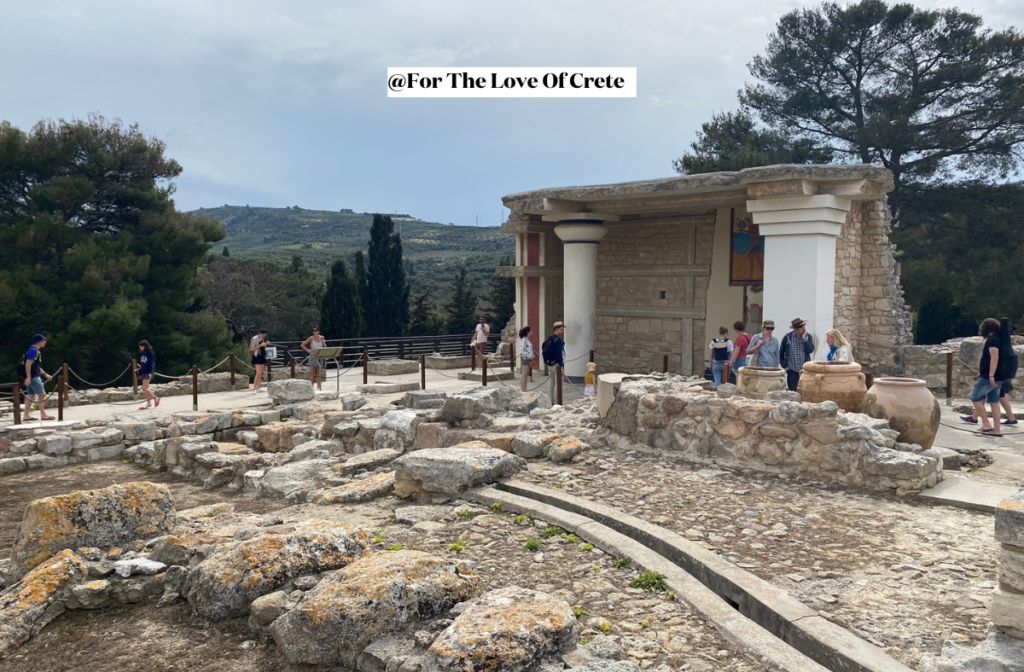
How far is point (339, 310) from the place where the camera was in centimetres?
3094

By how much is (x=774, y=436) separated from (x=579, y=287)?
8.26m

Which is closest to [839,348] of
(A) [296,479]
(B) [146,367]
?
(A) [296,479]

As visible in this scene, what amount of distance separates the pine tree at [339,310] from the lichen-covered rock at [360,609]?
27.6m

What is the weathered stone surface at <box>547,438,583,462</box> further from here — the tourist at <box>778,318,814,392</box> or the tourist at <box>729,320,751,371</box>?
the tourist at <box>729,320,751,371</box>

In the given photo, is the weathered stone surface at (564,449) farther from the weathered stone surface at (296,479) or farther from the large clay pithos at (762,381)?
the weathered stone surface at (296,479)

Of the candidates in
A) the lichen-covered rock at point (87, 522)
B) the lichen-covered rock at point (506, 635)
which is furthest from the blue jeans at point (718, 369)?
the lichen-covered rock at point (506, 635)

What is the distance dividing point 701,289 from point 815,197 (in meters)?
3.74

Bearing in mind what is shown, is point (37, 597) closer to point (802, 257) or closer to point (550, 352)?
point (550, 352)

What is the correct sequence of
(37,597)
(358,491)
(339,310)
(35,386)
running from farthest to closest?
(339,310) < (35,386) < (358,491) < (37,597)

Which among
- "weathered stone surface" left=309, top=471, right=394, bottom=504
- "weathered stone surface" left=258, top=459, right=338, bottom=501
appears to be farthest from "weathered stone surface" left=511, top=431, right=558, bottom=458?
"weathered stone surface" left=258, top=459, right=338, bottom=501

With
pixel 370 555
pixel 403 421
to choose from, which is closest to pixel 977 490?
pixel 370 555

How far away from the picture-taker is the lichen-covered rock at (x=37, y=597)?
3.99 meters

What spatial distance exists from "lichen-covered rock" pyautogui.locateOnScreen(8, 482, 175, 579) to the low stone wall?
441cm

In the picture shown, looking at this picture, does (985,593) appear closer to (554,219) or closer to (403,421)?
(403,421)
